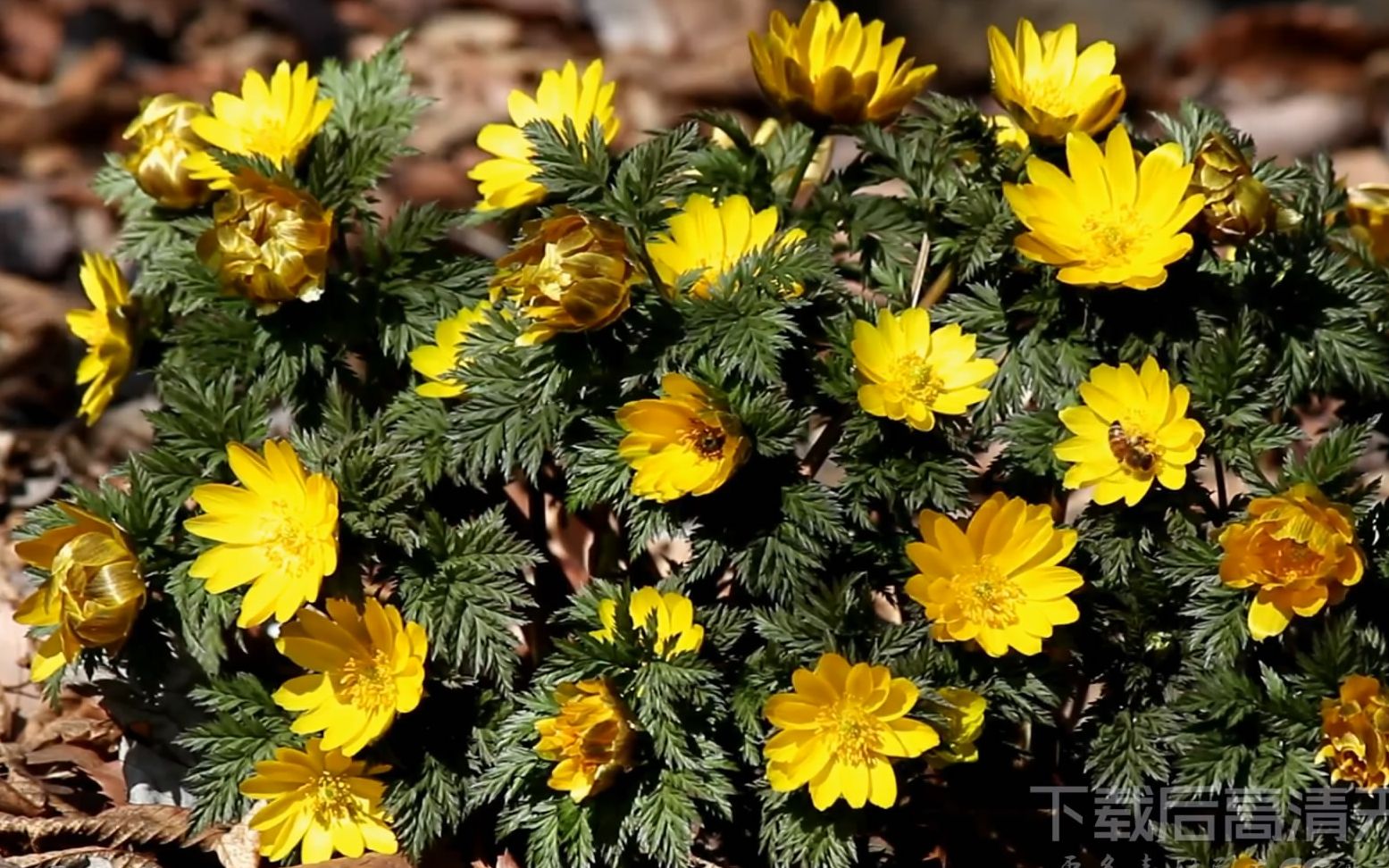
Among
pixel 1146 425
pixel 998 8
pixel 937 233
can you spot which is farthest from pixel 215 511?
pixel 998 8

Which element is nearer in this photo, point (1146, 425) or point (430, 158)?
point (1146, 425)

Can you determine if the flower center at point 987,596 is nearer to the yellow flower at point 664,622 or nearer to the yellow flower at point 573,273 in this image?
the yellow flower at point 664,622

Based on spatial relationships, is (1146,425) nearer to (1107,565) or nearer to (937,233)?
(1107,565)

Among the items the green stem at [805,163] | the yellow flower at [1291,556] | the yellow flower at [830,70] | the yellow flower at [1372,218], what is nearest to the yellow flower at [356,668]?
the green stem at [805,163]

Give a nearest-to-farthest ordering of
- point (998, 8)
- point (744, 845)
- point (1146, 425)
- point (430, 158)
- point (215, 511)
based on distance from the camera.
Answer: point (1146, 425) < point (215, 511) < point (744, 845) < point (430, 158) < point (998, 8)

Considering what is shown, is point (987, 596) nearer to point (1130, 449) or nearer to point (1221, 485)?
point (1130, 449)
